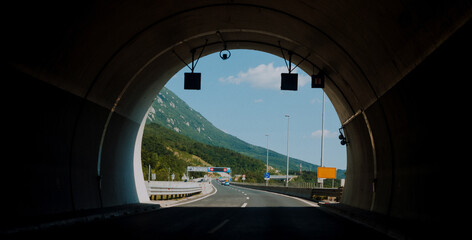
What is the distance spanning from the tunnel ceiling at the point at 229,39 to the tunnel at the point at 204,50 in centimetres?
5

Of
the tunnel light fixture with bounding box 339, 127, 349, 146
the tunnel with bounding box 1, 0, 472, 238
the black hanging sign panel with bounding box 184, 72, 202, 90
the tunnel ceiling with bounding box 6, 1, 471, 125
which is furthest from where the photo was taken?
the tunnel light fixture with bounding box 339, 127, 349, 146

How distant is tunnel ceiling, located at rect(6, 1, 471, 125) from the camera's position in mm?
10023

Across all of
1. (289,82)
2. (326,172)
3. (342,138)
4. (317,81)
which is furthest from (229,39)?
(326,172)

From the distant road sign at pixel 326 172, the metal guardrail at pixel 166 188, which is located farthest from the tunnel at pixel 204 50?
the distant road sign at pixel 326 172

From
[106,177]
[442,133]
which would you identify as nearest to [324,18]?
[442,133]

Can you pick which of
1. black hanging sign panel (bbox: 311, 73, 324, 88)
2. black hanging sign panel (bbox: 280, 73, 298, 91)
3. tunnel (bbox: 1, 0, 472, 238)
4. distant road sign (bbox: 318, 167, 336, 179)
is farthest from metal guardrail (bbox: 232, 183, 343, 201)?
black hanging sign panel (bbox: 280, 73, 298, 91)

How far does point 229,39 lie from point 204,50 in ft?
4.31

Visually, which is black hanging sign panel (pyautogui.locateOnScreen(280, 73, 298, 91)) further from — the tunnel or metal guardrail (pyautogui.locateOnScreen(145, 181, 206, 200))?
metal guardrail (pyautogui.locateOnScreen(145, 181, 206, 200))

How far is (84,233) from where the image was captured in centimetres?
1005

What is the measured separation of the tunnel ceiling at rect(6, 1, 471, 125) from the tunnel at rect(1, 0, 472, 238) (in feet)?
0.15

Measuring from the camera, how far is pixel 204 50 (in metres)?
20.5

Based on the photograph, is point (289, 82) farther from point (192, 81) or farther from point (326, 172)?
point (326, 172)

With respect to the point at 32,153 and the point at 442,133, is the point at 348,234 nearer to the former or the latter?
the point at 442,133

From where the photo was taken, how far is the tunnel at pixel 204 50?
9.52 meters
